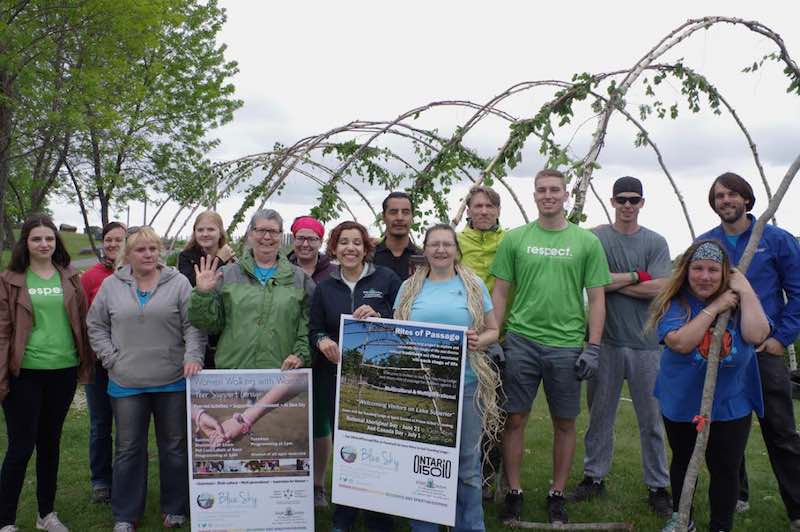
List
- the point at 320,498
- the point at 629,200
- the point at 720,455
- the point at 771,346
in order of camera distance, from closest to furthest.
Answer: the point at 720,455 → the point at 771,346 → the point at 629,200 → the point at 320,498

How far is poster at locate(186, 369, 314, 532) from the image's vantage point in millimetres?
3955

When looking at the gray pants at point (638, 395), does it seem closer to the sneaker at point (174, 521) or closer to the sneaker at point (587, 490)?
the sneaker at point (587, 490)

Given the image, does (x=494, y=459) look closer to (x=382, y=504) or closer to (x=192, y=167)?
(x=382, y=504)

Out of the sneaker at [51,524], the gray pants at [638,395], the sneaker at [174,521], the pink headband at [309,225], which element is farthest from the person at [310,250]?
the sneaker at [51,524]

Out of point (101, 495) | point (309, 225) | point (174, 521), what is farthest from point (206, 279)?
point (101, 495)

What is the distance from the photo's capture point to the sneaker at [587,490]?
487cm

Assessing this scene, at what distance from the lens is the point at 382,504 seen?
3799 mm

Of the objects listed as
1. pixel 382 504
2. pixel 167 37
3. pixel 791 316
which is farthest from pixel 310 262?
pixel 167 37

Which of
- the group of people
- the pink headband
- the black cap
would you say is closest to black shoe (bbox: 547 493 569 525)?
the group of people

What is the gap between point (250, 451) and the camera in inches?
158

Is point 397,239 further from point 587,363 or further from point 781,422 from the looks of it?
point 781,422

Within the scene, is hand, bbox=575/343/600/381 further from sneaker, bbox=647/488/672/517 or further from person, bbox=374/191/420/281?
sneaker, bbox=647/488/672/517

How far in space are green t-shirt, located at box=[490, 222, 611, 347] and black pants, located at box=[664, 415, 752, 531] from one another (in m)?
0.76

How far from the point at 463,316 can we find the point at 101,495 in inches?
120
